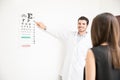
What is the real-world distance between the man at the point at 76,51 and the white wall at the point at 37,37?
0.15 metres

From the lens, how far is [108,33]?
3.23 ft

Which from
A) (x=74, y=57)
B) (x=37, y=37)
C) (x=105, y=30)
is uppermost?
(x=105, y=30)

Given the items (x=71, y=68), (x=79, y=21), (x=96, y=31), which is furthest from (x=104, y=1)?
(x=96, y=31)

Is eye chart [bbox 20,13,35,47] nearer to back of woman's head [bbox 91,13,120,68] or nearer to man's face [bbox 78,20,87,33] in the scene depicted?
man's face [bbox 78,20,87,33]

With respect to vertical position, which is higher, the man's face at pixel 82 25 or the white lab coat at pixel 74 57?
the man's face at pixel 82 25

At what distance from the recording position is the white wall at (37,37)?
7.36 ft

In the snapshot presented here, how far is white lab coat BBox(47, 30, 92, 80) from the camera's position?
90.3 inches

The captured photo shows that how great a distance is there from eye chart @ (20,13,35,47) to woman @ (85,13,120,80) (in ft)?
4.70

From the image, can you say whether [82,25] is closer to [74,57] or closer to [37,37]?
[74,57]

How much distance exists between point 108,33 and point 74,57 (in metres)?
1.33

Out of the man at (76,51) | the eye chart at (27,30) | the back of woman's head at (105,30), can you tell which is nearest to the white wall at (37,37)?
the eye chart at (27,30)

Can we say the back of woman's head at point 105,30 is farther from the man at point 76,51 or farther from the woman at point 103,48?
the man at point 76,51

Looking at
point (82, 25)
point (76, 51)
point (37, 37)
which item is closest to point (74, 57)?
point (76, 51)

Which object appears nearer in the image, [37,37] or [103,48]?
[103,48]
